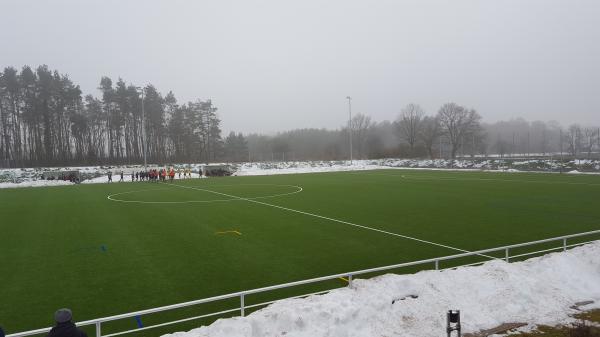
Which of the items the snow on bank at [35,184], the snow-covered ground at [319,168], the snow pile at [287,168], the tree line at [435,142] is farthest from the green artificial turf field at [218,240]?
the tree line at [435,142]

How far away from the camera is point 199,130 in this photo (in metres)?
87.9

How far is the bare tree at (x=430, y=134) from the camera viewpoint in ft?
321

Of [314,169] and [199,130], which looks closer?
[314,169]

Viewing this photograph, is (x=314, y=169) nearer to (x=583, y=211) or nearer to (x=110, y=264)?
(x=583, y=211)

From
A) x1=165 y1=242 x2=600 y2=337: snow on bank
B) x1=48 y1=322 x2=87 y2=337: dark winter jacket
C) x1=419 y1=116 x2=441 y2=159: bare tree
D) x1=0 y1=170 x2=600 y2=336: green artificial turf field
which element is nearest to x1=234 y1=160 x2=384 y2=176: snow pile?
x1=419 y1=116 x2=441 y2=159: bare tree

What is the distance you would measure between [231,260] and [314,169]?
189ft

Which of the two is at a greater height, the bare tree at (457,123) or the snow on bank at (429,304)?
the bare tree at (457,123)

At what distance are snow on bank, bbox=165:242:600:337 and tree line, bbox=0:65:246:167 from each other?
61.8m

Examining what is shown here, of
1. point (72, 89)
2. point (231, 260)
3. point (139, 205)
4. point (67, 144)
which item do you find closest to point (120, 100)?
point (72, 89)

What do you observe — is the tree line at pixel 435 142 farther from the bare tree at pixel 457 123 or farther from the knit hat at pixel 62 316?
A: the knit hat at pixel 62 316

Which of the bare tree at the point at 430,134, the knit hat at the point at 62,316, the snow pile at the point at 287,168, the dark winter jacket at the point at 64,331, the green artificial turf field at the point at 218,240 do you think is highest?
the bare tree at the point at 430,134

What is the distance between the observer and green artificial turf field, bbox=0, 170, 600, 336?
9.12m

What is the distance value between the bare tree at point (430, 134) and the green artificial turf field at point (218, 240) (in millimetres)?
74441

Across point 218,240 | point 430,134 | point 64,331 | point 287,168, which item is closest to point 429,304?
point 64,331
